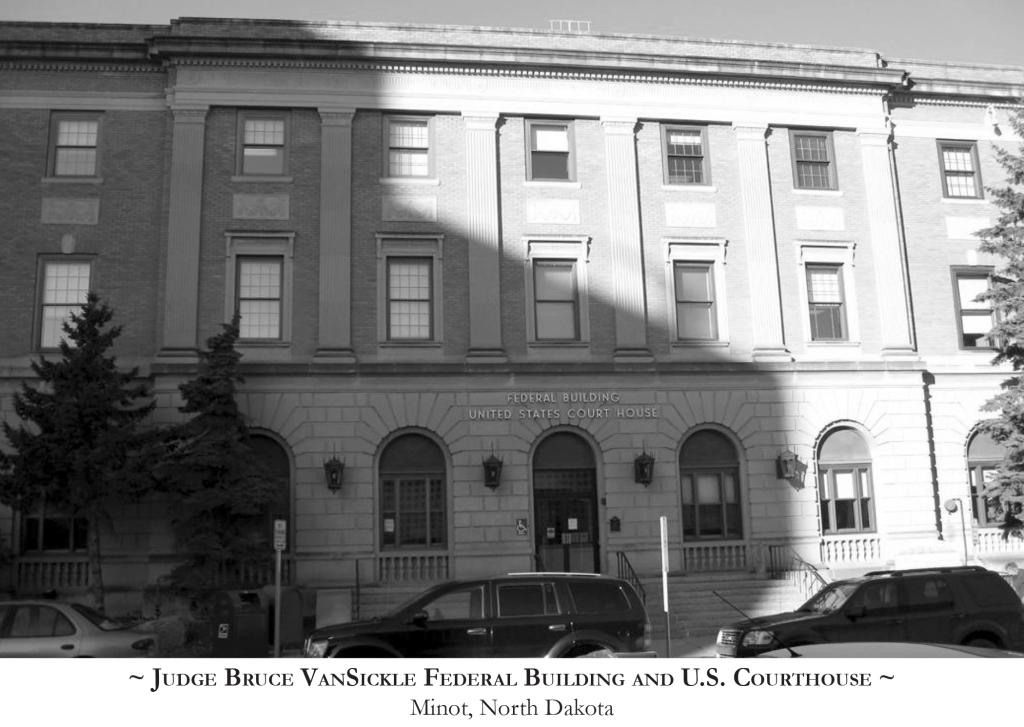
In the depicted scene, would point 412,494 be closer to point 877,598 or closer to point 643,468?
point 643,468

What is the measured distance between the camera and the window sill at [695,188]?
25.8 metres

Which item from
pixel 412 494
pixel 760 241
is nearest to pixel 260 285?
pixel 412 494

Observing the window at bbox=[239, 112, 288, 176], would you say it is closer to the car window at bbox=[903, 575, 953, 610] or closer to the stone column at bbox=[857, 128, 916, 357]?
the stone column at bbox=[857, 128, 916, 357]

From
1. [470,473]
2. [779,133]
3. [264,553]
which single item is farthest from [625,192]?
[264,553]

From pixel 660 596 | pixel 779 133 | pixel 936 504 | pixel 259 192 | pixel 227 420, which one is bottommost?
pixel 660 596

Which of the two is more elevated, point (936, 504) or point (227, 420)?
point (227, 420)

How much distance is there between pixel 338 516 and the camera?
74.6ft

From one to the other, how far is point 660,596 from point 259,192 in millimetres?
14061

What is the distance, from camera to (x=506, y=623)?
43.0ft

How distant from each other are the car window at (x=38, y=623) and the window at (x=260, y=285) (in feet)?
36.2

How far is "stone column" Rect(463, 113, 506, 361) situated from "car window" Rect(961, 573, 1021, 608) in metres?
12.2

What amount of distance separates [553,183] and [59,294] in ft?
41.7
